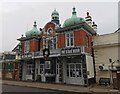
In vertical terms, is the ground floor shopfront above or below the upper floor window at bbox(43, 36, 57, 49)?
below

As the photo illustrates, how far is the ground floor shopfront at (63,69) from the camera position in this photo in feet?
62.6

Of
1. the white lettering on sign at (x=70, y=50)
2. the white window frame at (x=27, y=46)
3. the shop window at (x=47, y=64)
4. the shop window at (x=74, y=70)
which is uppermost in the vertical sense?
the white window frame at (x=27, y=46)

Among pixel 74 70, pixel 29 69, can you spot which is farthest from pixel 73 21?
pixel 29 69

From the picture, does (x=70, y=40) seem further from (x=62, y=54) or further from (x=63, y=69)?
(x=63, y=69)

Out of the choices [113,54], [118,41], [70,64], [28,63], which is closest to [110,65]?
[113,54]

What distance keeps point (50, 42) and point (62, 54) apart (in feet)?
14.6

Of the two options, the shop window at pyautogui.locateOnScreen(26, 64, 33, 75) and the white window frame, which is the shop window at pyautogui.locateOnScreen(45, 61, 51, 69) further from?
the white window frame

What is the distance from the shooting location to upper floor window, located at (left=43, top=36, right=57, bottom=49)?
23531 mm

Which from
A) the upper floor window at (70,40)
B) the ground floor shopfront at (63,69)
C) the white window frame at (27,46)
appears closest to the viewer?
the ground floor shopfront at (63,69)

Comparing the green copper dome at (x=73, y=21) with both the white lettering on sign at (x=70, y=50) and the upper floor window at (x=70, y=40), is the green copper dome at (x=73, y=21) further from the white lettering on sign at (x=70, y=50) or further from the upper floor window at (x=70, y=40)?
the white lettering on sign at (x=70, y=50)

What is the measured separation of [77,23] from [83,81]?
718cm

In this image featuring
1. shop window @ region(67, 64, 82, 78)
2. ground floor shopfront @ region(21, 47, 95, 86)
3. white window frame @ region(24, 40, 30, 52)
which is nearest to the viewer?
ground floor shopfront @ region(21, 47, 95, 86)

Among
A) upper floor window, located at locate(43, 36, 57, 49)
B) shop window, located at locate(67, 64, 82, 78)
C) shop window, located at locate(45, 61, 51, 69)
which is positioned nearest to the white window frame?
upper floor window, located at locate(43, 36, 57, 49)

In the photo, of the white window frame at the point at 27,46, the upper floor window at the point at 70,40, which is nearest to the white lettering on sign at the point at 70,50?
the upper floor window at the point at 70,40
